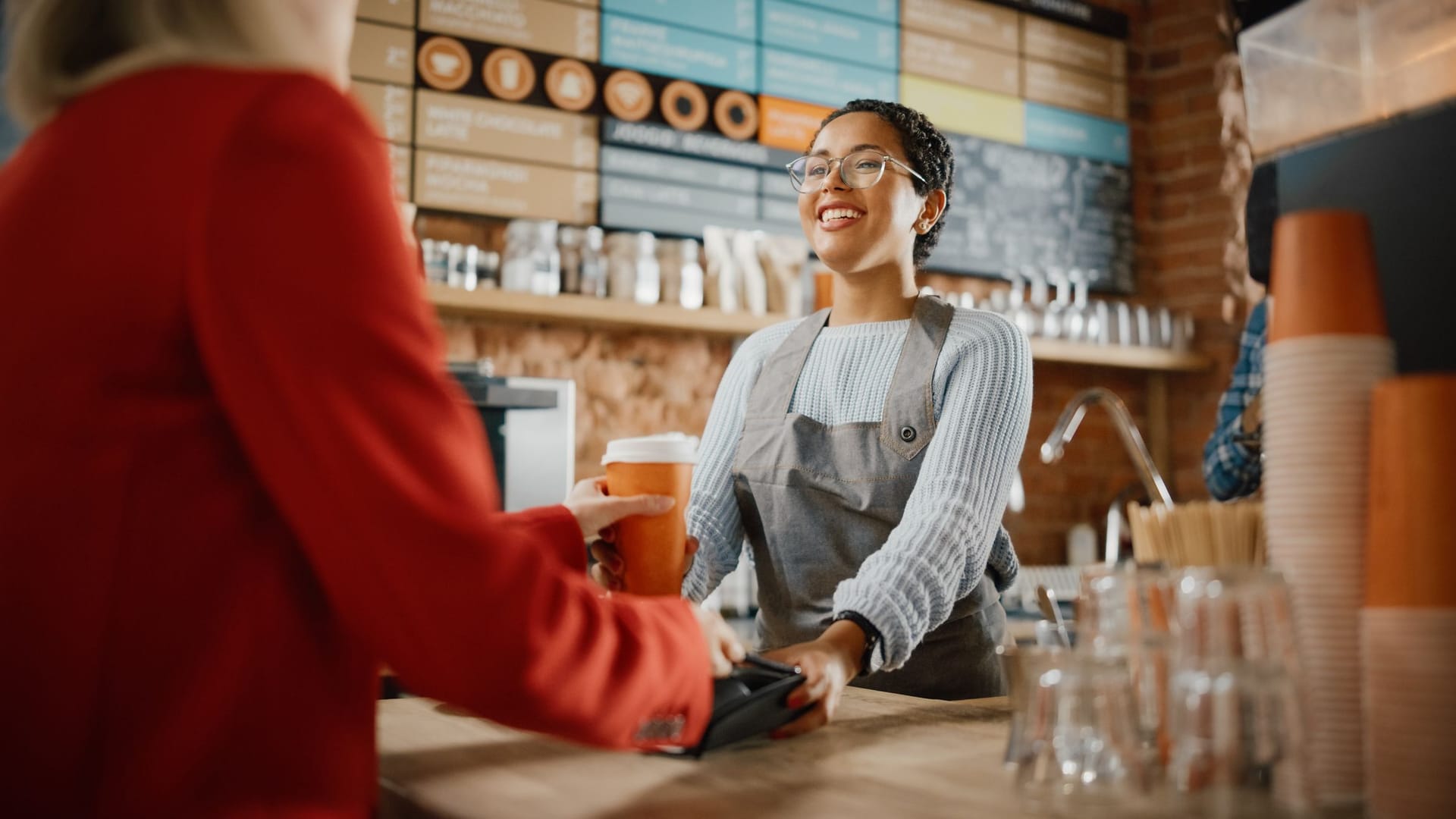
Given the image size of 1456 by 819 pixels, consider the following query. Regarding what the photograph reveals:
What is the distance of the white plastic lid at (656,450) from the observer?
1132 mm

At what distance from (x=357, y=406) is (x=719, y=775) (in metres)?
0.46

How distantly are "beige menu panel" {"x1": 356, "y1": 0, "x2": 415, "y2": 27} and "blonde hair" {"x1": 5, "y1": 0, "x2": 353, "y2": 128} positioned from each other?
273 cm

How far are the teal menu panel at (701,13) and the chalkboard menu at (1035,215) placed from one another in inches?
36.0

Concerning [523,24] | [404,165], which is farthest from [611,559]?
[523,24]

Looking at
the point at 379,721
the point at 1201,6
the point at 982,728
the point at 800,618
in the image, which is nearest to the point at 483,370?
the point at 800,618

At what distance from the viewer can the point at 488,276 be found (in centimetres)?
334

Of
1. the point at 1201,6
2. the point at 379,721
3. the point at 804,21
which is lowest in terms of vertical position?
the point at 379,721

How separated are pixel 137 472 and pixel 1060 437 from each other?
3361 mm

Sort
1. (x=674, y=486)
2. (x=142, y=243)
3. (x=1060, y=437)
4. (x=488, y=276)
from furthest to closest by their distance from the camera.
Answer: (x=1060, y=437)
(x=488, y=276)
(x=674, y=486)
(x=142, y=243)

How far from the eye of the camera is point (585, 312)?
3.35 meters

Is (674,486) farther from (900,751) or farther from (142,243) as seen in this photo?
(142,243)

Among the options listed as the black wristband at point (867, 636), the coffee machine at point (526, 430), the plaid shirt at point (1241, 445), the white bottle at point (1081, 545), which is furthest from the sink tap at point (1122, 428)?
the black wristband at point (867, 636)

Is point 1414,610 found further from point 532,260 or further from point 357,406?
point 532,260

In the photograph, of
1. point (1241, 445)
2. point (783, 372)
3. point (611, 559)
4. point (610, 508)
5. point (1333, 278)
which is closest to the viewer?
point (1333, 278)
